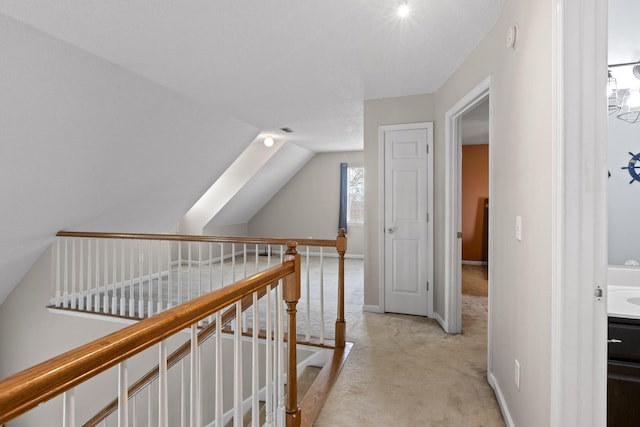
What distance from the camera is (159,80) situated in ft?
9.37

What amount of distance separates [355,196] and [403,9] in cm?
534

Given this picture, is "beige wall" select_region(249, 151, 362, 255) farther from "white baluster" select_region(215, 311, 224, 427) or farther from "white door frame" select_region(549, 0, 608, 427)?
"white baluster" select_region(215, 311, 224, 427)

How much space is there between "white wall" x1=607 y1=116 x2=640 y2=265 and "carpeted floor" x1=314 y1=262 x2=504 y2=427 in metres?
1.16

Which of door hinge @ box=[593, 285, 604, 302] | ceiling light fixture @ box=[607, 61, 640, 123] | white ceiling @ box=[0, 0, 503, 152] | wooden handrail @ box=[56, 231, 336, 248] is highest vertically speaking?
white ceiling @ box=[0, 0, 503, 152]

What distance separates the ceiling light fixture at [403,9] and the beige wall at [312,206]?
16.4 feet

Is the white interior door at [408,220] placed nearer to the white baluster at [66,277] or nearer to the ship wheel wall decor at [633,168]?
the ship wheel wall decor at [633,168]

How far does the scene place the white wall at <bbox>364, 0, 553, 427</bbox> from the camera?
1.36 metres

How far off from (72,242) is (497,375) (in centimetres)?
456

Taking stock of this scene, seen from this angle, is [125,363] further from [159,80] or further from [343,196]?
[343,196]

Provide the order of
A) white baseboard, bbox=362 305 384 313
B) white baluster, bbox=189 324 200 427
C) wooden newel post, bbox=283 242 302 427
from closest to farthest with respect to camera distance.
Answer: white baluster, bbox=189 324 200 427, wooden newel post, bbox=283 242 302 427, white baseboard, bbox=362 305 384 313

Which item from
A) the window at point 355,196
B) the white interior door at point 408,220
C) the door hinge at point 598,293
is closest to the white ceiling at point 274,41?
the white interior door at point 408,220

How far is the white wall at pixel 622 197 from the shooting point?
6.07 feet

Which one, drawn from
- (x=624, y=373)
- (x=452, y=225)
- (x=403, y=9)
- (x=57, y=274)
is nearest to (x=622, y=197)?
(x=624, y=373)

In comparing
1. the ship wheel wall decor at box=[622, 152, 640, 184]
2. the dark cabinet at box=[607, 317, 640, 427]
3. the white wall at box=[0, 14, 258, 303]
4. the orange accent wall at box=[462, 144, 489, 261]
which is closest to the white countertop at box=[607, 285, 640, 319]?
the dark cabinet at box=[607, 317, 640, 427]
